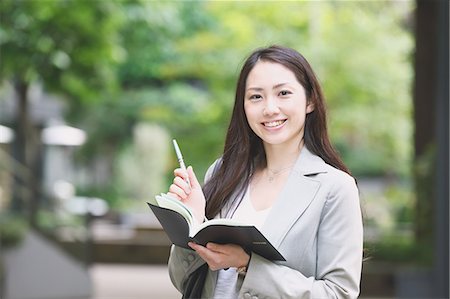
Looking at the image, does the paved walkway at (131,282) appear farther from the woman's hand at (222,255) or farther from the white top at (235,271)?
the woman's hand at (222,255)

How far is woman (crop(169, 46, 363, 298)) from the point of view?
4.89 feet

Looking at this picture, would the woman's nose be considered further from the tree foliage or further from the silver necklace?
the tree foliage

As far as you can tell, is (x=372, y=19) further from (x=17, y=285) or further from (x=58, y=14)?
(x=17, y=285)

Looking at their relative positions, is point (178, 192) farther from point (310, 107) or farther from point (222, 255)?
point (310, 107)

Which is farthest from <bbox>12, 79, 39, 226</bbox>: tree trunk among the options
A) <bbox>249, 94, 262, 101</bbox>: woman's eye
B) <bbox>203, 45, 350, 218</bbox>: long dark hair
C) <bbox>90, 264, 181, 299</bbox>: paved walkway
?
<bbox>249, 94, 262, 101</bbox>: woman's eye

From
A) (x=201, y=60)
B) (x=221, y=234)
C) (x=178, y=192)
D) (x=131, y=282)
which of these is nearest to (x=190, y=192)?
(x=178, y=192)

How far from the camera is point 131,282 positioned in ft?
33.2

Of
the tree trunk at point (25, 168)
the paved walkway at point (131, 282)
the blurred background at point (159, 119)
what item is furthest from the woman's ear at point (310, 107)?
the paved walkway at point (131, 282)

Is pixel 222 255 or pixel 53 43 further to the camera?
pixel 53 43

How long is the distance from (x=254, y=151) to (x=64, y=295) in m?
6.53

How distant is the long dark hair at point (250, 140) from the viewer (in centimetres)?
158

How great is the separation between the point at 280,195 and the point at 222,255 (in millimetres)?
156

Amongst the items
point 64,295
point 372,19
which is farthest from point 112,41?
point 372,19

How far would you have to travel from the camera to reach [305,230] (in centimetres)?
151
